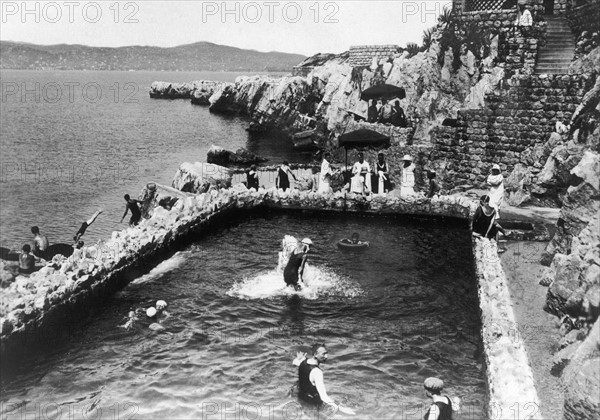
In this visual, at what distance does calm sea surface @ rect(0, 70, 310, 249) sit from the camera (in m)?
30.9

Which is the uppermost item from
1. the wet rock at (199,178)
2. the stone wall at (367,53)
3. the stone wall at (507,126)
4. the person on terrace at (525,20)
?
the stone wall at (367,53)

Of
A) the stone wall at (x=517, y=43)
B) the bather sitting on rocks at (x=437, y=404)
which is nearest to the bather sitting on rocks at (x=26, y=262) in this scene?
the bather sitting on rocks at (x=437, y=404)

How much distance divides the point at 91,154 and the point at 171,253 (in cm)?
4104

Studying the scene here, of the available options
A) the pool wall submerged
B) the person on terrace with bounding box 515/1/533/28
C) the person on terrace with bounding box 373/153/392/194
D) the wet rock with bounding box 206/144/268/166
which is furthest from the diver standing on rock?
the wet rock with bounding box 206/144/268/166

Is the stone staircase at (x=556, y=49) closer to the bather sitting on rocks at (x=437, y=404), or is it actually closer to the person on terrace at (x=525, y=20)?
the person on terrace at (x=525, y=20)

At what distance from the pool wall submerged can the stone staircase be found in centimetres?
1042

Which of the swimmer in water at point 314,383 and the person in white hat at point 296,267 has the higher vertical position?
the person in white hat at point 296,267

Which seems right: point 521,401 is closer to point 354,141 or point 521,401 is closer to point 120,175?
point 354,141

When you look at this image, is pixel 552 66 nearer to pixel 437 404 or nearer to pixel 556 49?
pixel 556 49

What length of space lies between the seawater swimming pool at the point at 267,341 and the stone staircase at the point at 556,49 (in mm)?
13994

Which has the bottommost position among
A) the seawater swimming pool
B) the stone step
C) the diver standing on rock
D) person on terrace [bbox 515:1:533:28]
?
the seawater swimming pool

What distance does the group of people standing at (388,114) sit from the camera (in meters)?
35.2

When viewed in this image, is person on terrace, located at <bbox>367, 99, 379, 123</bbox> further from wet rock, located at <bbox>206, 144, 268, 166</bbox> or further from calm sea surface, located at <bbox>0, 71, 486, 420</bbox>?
calm sea surface, located at <bbox>0, 71, 486, 420</bbox>

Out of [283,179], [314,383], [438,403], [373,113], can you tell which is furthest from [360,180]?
[373,113]
